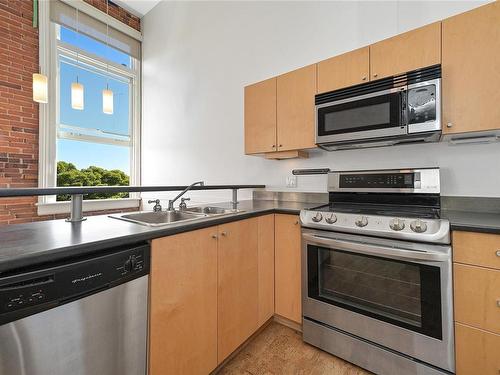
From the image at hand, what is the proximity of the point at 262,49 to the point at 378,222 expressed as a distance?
2.31m

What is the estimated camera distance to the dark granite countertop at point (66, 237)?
0.78 meters

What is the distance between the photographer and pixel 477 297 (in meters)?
1.22

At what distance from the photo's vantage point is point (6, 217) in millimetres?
3039

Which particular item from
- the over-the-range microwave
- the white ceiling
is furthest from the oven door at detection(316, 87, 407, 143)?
the white ceiling

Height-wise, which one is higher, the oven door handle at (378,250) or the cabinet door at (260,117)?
the cabinet door at (260,117)

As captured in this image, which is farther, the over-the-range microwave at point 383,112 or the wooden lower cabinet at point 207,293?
the over-the-range microwave at point 383,112

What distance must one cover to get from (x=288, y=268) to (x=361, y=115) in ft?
4.23

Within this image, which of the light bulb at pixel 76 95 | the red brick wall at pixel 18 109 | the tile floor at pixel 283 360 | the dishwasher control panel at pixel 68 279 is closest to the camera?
the dishwasher control panel at pixel 68 279

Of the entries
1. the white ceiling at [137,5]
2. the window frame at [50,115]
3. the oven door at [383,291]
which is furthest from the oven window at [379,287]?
the white ceiling at [137,5]

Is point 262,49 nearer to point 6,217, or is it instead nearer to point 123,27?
point 123,27

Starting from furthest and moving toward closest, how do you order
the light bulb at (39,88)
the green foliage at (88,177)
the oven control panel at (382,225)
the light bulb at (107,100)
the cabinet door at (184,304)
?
the green foliage at (88,177) < the light bulb at (107,100) < the light bulb at (39,88) < the oven control panel at (382,225) < the cabinet door at (184,304)

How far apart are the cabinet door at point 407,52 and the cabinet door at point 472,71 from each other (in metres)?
0.05

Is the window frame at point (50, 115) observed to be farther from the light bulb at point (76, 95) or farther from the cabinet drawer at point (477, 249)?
the cabinet drawer at point (477, 249)

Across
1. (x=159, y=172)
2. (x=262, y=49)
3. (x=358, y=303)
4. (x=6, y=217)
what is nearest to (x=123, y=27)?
(x=159, y=172)
